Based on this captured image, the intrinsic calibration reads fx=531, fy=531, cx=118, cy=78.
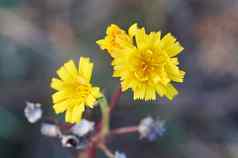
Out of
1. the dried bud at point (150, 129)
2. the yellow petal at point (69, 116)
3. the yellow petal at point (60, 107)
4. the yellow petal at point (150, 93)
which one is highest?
the yellow petal at point (150, 93)

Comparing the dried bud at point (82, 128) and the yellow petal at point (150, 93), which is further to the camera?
the dried bud at point (82, 128)

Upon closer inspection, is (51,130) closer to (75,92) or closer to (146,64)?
(75,92)

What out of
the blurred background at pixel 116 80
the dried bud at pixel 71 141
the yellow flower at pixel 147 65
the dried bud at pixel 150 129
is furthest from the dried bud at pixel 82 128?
the blurred background at pixel 116 80

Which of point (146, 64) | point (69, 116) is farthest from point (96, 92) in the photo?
point (146, 64)

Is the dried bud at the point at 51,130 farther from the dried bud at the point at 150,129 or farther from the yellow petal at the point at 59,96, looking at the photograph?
the dried bud at the point at 150,129

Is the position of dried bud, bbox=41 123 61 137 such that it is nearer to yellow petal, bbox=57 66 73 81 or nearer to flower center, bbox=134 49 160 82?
yellow petal, bbox=57 66 73 81

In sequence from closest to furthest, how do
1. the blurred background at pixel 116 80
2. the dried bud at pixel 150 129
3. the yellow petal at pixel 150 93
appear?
1. the yellow petal at pixel 150 93
2. the dried bud at pixel 150 129
3. the blurred background at pixel 116 80

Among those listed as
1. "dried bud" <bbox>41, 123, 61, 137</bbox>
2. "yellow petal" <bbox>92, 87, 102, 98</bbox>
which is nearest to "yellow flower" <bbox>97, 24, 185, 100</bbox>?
"yellow petal" <bbox>92, 87, 102, 98</bbox>
